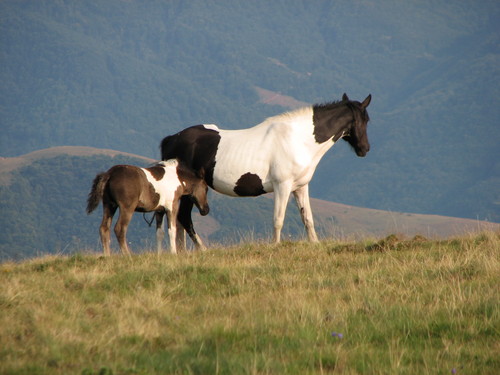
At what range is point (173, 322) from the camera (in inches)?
303

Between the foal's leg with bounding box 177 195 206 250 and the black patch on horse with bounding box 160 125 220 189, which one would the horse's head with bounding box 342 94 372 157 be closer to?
the black patch on horse with bounding box 160 125 220 189

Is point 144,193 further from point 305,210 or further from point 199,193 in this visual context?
point 305,210

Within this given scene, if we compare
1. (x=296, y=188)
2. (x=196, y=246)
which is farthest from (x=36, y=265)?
(x=296, y=188)

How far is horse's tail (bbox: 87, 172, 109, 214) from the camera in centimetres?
1352

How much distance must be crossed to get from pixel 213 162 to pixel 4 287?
6919 millimetres

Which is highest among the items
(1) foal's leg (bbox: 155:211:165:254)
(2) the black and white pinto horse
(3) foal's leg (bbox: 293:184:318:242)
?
(2) the black and white pinto horse

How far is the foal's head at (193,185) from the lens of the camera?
50.1ft

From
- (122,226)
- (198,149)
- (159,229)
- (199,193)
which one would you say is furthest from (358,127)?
(122,226)

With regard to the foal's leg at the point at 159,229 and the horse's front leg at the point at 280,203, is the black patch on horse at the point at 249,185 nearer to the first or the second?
the horse's front leg at the point at 280,203

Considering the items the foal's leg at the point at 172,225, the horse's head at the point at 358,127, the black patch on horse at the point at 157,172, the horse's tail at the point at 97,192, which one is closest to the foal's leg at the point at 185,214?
the foal's leg at the point at 172,225

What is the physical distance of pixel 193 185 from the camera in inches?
606

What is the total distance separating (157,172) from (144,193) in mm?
680

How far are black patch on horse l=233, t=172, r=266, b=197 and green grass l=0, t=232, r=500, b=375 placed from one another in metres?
3.51

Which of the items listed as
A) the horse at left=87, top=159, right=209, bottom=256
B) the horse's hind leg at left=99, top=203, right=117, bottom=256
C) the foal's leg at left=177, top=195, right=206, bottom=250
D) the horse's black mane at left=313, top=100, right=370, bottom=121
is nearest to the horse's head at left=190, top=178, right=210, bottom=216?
the horse at left=87, top=159, right=209, bottom=256
